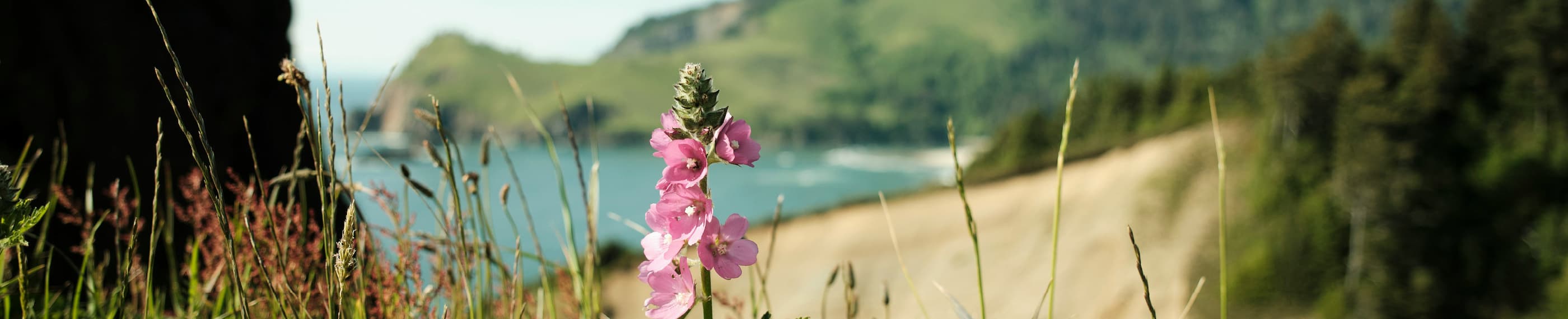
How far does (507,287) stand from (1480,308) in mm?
37009

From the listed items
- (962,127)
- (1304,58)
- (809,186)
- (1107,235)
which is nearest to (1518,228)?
(1304,58)

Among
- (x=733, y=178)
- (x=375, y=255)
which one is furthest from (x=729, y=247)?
(x=733, y=178)

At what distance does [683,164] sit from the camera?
3.43 ft

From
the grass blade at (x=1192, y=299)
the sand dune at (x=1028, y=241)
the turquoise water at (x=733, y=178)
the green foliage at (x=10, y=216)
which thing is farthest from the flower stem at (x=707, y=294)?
the turquoise water at (x=733, y=178)

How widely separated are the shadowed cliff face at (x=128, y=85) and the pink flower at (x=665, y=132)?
262 centimetres

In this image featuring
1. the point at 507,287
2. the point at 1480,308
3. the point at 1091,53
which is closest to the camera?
the point at 507,287

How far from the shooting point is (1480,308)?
29281mm

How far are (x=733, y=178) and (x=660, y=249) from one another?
319 feet

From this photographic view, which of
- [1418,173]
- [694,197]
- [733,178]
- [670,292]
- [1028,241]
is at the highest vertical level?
[733,178]

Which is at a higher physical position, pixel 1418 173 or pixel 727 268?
pixel 1418 173

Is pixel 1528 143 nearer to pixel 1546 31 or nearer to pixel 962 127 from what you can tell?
pixel 1546 31

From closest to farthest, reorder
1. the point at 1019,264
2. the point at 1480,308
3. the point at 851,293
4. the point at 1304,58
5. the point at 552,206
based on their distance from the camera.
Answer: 1. the point at 851,293
2. the point at 1019,264
3. the point at 1480,308
4. the point at 1304,58
5. the point at 552,206

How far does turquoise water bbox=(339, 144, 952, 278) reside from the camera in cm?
4888

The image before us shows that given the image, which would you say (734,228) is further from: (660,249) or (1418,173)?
(1418,173)
